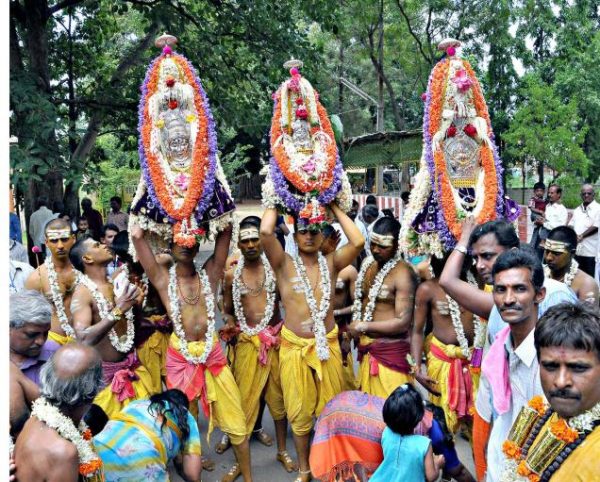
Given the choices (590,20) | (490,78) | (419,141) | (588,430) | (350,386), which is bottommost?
(350,386)

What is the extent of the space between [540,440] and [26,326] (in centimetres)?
252

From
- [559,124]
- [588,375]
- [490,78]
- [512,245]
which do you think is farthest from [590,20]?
[588,375]

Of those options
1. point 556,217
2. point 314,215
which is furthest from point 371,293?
point 556,217

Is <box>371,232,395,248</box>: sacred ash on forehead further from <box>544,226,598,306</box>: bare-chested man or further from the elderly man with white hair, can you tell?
the elderly man with white hair

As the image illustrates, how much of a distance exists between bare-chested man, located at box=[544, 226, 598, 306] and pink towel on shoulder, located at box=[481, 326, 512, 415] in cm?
218

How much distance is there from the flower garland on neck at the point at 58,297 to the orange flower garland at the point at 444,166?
2.82 metres

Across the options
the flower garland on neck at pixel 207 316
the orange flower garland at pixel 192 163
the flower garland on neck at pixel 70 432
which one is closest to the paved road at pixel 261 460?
the flower garland on neck at pixel 207 316

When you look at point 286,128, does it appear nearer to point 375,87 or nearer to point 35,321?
point 35,321

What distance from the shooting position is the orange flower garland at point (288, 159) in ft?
14.7

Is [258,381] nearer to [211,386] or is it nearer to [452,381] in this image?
[211,386]

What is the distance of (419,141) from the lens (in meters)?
11.8

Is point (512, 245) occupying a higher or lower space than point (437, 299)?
higher

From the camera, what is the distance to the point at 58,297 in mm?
4570

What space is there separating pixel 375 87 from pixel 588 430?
1141 inches
